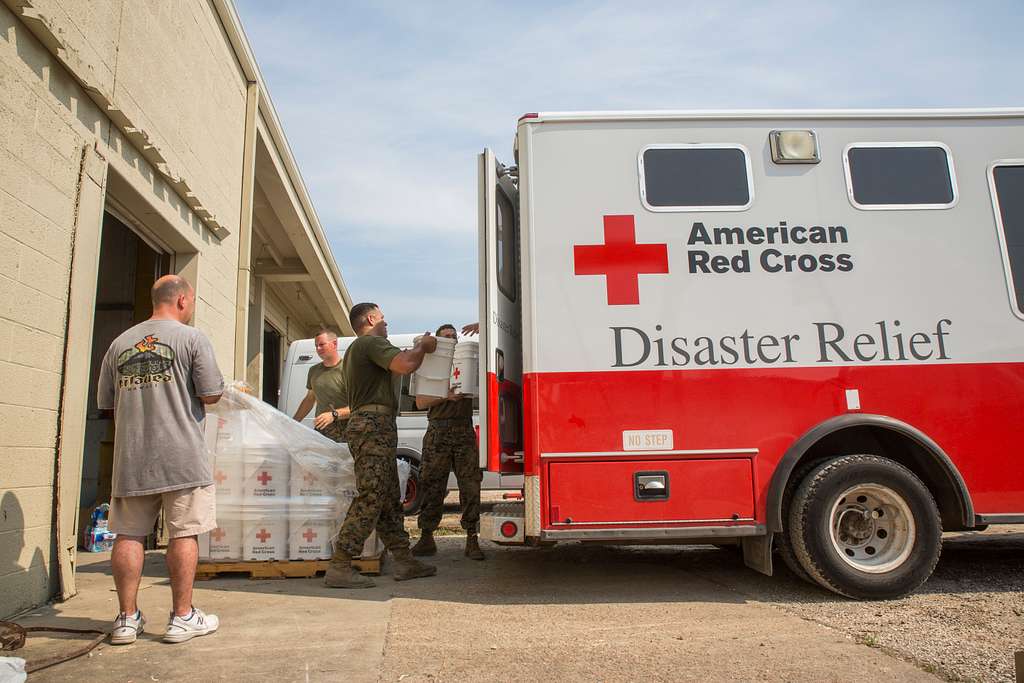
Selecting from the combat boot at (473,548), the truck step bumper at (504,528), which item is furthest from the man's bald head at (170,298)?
the combat boot at (473,548)

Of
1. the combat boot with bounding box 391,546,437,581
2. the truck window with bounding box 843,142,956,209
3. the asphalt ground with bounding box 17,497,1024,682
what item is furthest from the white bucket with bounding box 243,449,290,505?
the truck window with bounding box 843,142,956,209

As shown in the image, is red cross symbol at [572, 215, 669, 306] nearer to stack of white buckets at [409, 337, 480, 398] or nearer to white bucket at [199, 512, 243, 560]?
stack of white buckets at [409, 337, 480, 398]

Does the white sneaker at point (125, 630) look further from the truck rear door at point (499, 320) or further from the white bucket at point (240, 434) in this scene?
the truck rear door at point (499, 320)

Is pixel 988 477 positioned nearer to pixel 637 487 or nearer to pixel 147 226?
pixel 637 487

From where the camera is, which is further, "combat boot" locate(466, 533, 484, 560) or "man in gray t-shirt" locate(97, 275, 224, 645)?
"combat boot" locate(466, 533, 484, 560)

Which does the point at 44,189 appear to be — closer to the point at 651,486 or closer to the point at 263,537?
the point at 263,537

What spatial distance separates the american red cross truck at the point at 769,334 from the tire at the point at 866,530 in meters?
0.01

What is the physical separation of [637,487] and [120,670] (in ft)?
9.14

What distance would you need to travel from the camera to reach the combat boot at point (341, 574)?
477 cm

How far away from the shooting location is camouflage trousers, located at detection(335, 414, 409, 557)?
4762mm

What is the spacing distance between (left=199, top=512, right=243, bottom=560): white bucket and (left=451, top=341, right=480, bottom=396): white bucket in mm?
1838

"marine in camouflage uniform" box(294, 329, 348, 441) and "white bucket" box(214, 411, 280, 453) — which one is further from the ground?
"marine in camouflage uniform" box(294, 329, 348, 441)

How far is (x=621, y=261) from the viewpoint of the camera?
457 cm

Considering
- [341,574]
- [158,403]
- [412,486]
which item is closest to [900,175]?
[341,574]
